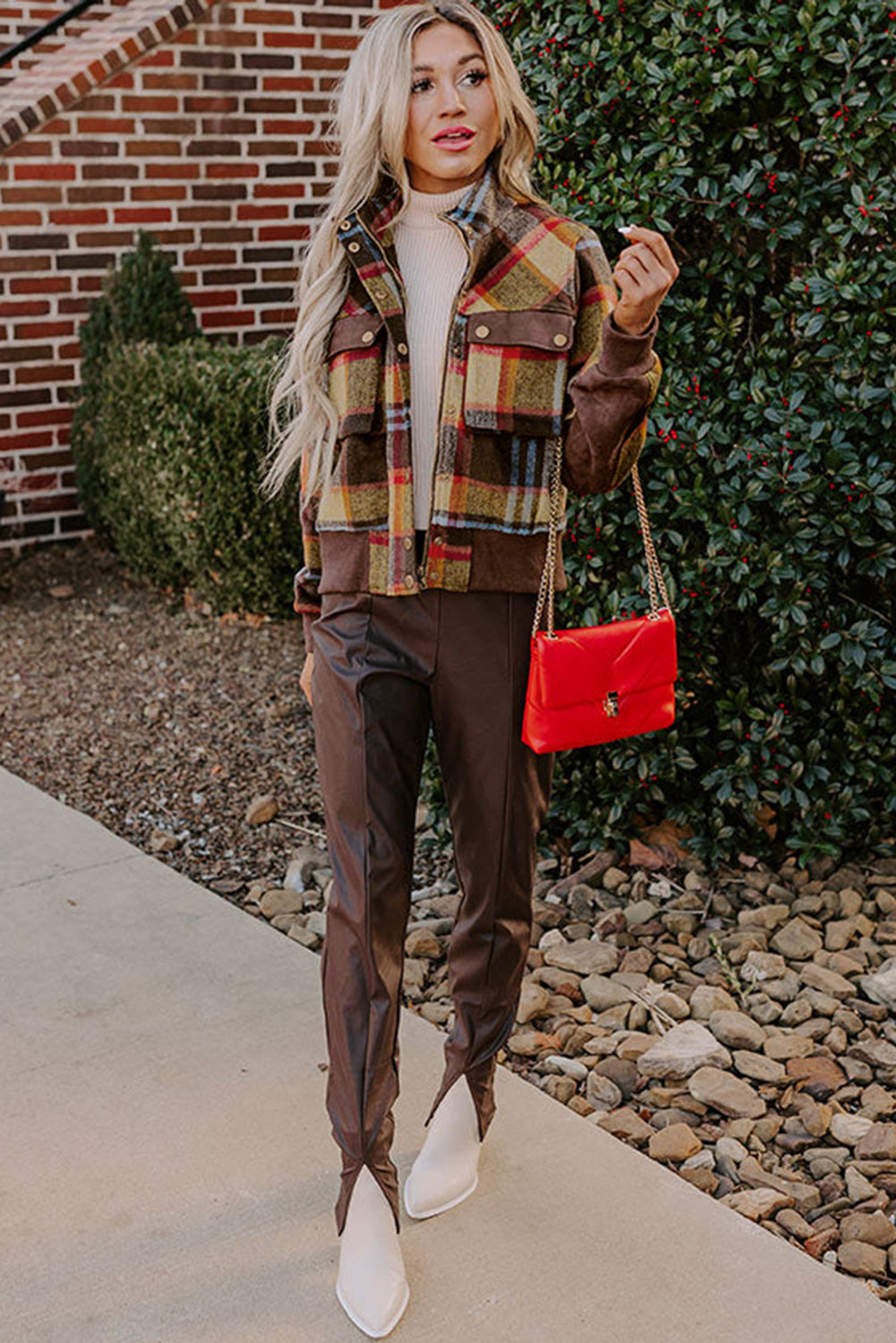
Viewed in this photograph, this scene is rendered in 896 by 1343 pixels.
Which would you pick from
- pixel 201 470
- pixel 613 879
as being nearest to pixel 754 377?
pixel 613 879

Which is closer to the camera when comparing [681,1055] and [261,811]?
[681,1055]

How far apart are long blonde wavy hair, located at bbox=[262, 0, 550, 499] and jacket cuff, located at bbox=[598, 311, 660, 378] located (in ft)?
1.16

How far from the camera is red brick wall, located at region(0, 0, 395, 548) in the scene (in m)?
6.84

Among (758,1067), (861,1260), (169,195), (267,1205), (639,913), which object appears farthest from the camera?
(169,195)

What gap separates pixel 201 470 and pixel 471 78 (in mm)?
4014

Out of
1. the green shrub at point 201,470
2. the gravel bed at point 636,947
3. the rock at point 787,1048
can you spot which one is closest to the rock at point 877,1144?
the gravel bed at point 636,947

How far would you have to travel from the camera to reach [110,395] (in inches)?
260

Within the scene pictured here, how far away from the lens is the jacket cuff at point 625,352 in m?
2.19

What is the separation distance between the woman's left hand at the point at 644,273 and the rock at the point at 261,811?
103 inches

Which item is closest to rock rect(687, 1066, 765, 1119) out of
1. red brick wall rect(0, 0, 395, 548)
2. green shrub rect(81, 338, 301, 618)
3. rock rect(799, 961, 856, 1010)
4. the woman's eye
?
rock rect(799, 961, 856, 1010)

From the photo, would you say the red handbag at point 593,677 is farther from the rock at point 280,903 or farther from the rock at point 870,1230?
the rock at point 280,903

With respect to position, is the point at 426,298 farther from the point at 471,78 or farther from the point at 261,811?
the point at 261,811

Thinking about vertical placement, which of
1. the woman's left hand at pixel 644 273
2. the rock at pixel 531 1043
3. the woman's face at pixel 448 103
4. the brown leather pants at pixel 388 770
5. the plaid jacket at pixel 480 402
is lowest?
the rock at pixel 531 1043

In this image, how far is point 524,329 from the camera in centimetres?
231
